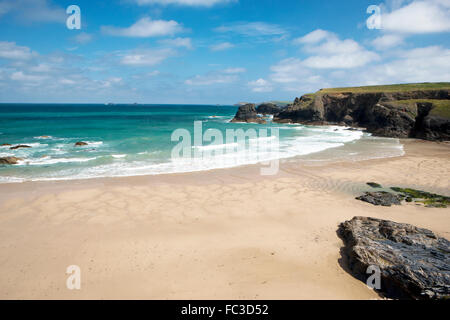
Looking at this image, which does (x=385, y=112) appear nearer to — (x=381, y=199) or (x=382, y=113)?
(x=382, y=113)

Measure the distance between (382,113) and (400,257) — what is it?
130 ft

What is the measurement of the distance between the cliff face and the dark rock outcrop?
2633 centimetres

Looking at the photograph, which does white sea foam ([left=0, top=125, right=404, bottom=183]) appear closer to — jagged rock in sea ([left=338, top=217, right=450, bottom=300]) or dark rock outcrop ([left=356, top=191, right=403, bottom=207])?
dark rock outcrop ([left=356, top=191, right=403, bottom=207])

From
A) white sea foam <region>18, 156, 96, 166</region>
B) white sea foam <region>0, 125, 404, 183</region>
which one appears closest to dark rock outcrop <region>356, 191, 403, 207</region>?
white sea foam <region>0, 125, 404, 183</region>

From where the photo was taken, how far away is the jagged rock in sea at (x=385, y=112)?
32.7m

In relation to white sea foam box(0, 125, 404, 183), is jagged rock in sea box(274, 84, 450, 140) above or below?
above

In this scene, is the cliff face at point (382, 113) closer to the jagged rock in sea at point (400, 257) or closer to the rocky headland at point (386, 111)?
the rocky headland at point (386, 111)

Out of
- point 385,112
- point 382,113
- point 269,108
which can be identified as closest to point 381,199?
point 385,112

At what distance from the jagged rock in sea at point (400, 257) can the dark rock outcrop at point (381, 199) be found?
10.6 ft

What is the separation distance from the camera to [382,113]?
129ft

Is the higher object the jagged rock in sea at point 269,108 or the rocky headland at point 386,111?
the jagged rock in sea at point 269,108

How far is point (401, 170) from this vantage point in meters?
17.0

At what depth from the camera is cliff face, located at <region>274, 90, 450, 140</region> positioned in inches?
1284

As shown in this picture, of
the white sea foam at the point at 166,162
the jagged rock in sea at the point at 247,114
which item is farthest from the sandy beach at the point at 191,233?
the jagged rock in sea at the point at 247,114
